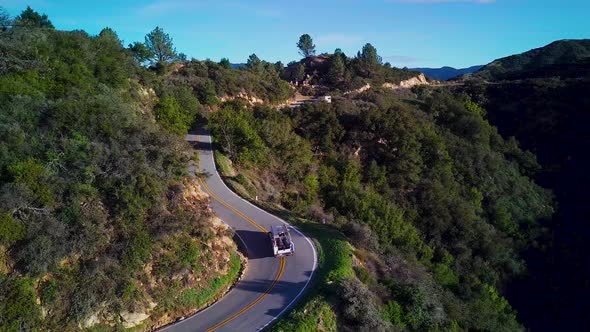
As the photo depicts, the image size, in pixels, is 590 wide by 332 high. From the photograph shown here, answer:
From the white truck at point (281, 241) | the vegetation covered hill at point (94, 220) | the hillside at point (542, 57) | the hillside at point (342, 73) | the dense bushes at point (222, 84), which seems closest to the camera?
the vegetation covered hill at point (94, 220)

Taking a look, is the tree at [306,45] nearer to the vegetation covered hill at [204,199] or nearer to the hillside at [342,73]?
the hillside at [342,73]

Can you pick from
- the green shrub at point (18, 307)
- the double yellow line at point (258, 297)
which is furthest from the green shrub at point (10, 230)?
the double yellow line at point (258, 297)

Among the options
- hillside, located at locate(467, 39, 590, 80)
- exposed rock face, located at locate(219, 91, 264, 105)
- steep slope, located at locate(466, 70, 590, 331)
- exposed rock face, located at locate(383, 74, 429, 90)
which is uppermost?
hillside, located at locate(467, 39, 590, 80)

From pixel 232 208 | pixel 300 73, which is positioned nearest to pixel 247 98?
pixel 300 73

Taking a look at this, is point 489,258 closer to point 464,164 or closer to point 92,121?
point 464,164

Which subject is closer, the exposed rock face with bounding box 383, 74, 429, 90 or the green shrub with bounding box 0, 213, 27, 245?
the green shrub with bounding box 0, 213, 27, 245

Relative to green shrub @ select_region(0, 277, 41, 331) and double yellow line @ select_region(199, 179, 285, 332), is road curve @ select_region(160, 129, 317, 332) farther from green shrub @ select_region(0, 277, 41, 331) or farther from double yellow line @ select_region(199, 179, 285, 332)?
green shrub @ select_region(0, 277, 41, 331)

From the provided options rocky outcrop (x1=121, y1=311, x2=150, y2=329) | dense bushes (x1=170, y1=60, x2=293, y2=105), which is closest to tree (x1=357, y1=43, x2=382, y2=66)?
dense bushes (x1=170, y1=60, x2=293, y2=105)
